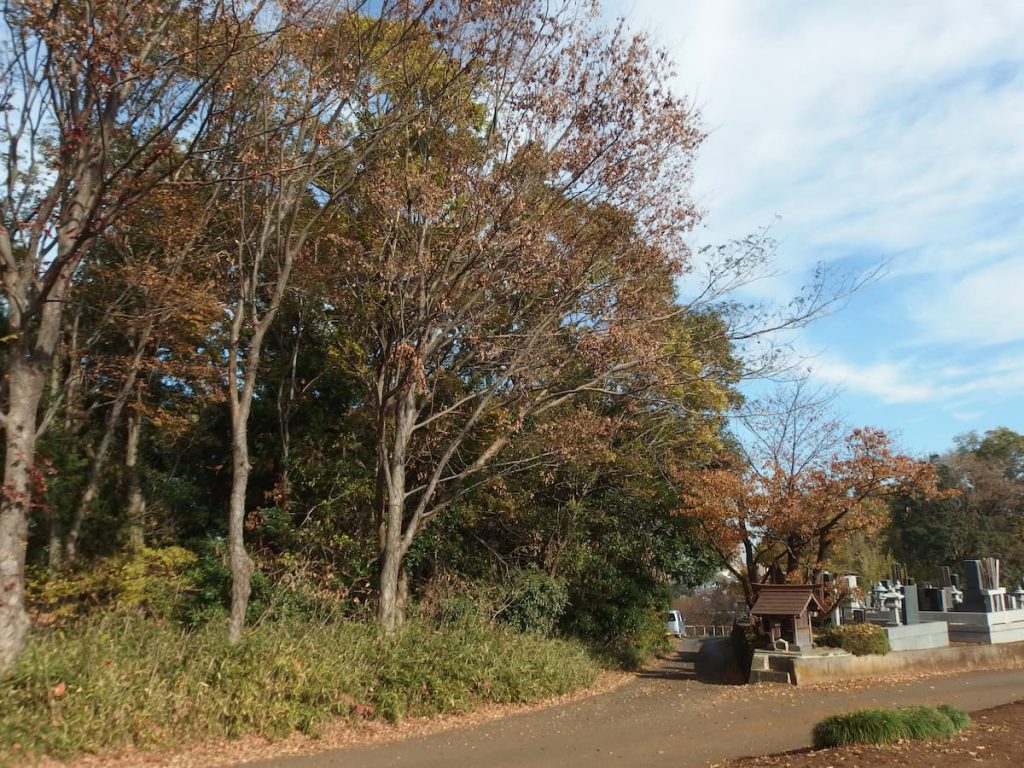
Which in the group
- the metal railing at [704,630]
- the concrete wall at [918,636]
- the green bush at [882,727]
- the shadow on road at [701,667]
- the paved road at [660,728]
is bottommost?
the metal railing at [704,630]

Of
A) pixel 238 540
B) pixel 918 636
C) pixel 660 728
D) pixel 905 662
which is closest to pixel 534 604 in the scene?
pixel 660 728

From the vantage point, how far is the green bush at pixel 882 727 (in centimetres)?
→ 741

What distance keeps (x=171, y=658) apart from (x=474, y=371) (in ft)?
27.0

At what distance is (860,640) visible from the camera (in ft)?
47.9

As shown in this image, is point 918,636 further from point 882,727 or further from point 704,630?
point 704,630

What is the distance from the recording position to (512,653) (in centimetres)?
1296

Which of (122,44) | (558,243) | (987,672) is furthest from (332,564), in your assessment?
(987,672)

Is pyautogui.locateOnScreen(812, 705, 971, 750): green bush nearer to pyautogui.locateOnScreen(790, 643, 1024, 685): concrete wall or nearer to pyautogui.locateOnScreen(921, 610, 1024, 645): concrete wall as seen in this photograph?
pyautogui.locateOnScreen(790, 643, 1024, 685): concrete wall

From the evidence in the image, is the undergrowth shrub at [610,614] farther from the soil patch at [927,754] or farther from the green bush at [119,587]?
the soil patch at [927,754]

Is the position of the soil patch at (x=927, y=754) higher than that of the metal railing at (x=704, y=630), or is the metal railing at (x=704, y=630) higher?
the soil patch at (x=927, y=754)

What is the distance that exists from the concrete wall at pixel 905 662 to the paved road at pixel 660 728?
24.9 inches

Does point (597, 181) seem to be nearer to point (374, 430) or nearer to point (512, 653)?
point (374, 430)

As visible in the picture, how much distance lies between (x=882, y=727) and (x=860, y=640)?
7981 millimetres

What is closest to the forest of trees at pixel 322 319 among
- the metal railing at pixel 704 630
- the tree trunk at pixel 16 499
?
the tree trunk at pixel 16 499
